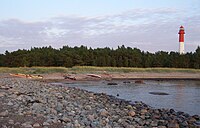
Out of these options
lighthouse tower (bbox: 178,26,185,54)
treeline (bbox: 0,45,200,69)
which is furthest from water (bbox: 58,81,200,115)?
lighthouse tower (bbox: 178,26,185,54)

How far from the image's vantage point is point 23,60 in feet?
177

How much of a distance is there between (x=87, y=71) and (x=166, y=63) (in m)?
23.0

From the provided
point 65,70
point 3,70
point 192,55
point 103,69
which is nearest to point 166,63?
point 192,55

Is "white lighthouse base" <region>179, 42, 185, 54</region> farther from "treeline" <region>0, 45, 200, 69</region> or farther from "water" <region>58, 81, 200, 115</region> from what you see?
"water" <region>58, 81, 200, 115</region>

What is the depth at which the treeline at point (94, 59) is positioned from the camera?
2169 inches

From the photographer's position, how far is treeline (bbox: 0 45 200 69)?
5509 centimetres

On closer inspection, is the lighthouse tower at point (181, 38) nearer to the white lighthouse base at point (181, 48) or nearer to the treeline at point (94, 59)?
the white lighthouse base at point (181, 48)

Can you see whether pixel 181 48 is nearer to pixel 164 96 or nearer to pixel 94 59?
pixel 94 59

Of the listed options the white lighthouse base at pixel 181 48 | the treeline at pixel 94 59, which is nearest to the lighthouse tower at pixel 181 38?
the white lighthouse base at pixel 181 48

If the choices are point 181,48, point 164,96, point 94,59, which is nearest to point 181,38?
point 181,48

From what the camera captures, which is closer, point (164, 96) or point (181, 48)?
point (164, 96)

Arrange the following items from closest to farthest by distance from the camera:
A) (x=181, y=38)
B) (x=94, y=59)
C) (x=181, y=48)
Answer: (x=94, y=59) → (x=181, y=38) → (x=181, y=48)

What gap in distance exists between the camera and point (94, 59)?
59.0 metres

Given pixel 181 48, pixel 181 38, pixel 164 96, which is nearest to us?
pixel 164 96
